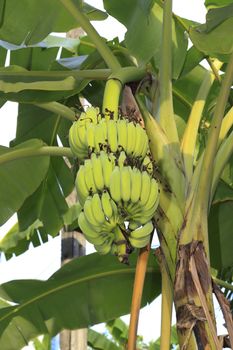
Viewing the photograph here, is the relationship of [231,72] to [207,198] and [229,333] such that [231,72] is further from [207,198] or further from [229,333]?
[229,333]

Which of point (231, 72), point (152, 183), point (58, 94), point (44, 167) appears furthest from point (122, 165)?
point (44, 167)

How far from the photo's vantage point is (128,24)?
134 centimetres

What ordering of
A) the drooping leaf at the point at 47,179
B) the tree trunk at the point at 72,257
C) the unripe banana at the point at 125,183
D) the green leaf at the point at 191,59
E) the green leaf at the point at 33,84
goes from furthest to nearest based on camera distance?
the tree trunk at the point at 72,257
the drooping leaf at the point at 47,179
the green leaf at the point at 191,59
the green leaf at the point at 33,84
the unripe banana at the point at 125,183

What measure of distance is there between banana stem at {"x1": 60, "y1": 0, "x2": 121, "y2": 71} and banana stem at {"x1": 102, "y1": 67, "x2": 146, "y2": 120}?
3 centimetres

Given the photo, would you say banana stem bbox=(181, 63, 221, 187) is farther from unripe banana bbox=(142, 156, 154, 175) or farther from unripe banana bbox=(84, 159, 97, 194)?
unripe banana bbox=(84, 159, 97, 194)

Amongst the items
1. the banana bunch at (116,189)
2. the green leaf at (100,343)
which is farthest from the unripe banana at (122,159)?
the green leaf at (100,343)

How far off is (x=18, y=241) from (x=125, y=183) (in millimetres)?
1536

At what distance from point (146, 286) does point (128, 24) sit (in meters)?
0.66

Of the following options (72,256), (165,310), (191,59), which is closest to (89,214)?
(165,310)

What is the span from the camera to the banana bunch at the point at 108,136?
91cm

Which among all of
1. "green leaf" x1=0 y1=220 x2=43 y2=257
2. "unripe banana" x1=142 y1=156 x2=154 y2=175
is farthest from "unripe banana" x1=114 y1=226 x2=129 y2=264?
"green leaf" x1=0 y1=220 x2=43 y2=257

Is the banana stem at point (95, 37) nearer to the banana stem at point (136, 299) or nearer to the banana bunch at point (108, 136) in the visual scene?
the banana bunch at point (108, 136)

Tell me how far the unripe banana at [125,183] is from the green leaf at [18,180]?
650 mm

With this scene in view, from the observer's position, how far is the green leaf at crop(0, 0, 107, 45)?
1312mm
